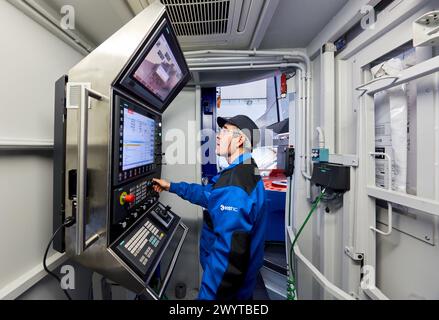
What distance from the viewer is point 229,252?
86 centimetres

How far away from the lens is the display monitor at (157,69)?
808 mm

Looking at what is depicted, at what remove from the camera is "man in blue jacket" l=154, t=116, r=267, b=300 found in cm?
86

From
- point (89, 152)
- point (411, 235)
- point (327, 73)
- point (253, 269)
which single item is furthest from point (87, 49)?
point (411, 235)

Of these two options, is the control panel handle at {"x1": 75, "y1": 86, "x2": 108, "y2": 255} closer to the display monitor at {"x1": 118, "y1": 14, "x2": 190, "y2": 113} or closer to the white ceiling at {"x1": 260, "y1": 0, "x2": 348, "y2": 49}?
the display monitor at {"x1": 118, "y1": 14, "x2": 190, "y2": 113}

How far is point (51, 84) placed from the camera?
3.53 ft

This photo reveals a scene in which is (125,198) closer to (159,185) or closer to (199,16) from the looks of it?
(159,185)

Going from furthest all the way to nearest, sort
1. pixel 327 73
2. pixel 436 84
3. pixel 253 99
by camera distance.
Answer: pixel 253 99 → pixel 327 73 → pixel 436 84

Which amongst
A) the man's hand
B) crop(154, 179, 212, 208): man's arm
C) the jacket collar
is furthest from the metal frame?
the man's hand

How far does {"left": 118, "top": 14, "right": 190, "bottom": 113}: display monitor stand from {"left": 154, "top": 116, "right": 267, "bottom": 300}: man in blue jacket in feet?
1.65

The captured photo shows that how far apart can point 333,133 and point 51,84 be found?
1938 millimetres

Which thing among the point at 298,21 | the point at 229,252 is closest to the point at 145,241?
the point at 229,252

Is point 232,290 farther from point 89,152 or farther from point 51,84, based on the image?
point 51,84

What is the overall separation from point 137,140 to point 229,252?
79 cm

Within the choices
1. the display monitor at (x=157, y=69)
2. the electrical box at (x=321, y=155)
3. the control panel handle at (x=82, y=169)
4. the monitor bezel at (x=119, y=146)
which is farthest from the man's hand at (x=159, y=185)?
the electrical box at (x=321, y=155)
